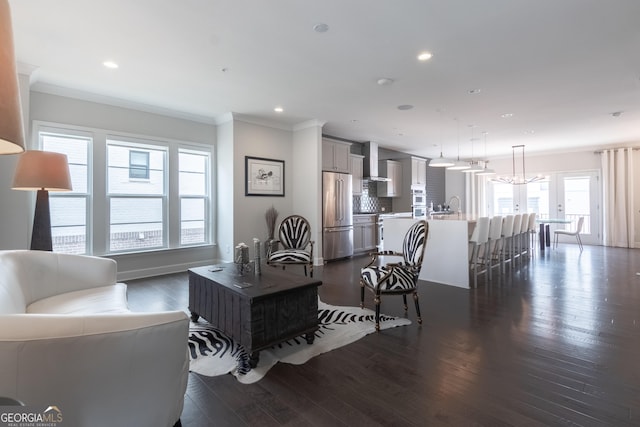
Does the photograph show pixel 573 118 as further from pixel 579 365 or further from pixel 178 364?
pixel 178 364

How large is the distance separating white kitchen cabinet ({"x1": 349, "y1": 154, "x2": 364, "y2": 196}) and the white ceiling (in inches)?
70.4

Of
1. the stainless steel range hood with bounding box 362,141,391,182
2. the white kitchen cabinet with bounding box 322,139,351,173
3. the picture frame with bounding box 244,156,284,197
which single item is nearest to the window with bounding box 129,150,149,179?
the picture frame with bounding box 244,156,284,197

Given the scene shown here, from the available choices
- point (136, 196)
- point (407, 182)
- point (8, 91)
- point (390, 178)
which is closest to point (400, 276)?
point (8, 91)

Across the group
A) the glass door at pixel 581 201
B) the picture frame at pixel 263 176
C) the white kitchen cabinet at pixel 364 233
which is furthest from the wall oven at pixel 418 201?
the picture frame at pixel 263 176

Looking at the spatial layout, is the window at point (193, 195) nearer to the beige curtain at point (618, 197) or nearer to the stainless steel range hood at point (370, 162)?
the stainless steel range hood at point (370, 162)

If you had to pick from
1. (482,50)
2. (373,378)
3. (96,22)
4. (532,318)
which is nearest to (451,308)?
(532,318)

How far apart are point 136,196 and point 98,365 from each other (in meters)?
4.51

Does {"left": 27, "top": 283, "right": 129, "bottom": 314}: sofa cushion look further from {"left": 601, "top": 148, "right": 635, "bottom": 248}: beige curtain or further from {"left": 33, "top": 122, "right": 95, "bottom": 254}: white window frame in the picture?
{"left": 601, "top": 148, "right": 635, "bottom": 248}: beige curtain

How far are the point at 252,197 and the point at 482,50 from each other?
419 centimetres

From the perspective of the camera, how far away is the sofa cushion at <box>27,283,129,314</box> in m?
2.17

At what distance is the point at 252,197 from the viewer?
589 centimetres

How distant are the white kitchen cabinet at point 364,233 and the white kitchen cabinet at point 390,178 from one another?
0.98 m

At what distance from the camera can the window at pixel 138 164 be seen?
16.7 feet

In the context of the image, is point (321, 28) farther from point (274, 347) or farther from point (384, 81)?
point (274, 347)
